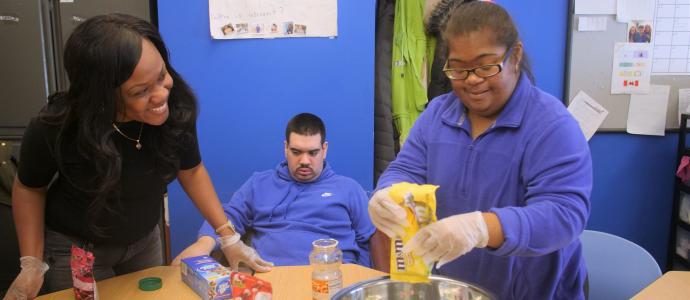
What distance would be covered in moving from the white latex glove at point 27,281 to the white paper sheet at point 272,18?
153 cm

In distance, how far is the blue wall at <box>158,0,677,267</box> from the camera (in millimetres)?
2650

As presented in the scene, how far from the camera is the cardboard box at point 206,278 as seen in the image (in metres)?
1.35

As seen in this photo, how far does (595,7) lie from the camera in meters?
2.83

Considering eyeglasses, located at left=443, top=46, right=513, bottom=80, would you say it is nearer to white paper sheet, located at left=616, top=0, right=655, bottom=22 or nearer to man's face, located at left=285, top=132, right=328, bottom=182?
man's face, located at left=285, top=132, right=328, bottom=182

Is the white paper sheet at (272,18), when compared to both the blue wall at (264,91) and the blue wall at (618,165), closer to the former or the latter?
the blue wall at (264,91)

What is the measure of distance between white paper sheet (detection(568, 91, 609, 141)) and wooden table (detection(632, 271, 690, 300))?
62.1 inches

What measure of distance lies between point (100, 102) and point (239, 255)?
64cm

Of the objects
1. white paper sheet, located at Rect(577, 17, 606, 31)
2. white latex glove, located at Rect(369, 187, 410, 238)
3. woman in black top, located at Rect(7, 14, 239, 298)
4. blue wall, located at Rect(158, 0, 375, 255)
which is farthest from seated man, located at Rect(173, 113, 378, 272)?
white paper sheet, located at Rect(577, 17, 606, 31)

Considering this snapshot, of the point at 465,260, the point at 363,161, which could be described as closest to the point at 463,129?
the point at 465,260

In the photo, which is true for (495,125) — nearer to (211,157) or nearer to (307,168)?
(307,168)

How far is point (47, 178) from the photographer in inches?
56.1

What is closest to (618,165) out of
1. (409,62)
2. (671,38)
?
(671,38)

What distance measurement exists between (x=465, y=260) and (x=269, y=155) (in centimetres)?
164

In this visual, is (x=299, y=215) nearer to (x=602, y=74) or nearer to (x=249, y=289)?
(x=249, y=289)
